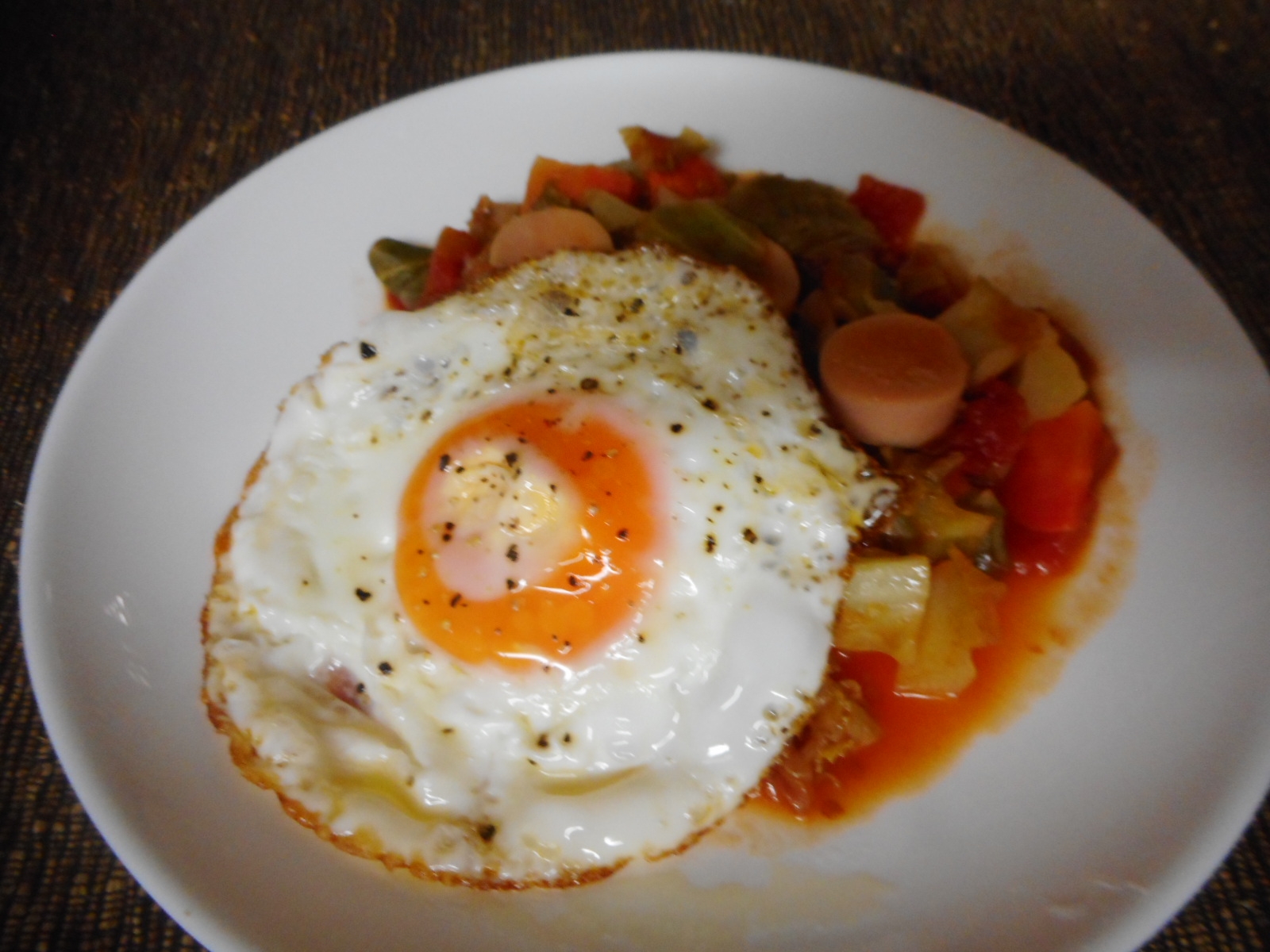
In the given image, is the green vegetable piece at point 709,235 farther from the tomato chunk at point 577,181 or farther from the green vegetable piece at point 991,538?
the green vegetable piece at point 991,538

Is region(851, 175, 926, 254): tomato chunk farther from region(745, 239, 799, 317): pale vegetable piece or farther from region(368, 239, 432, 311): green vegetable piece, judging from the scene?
region(368, 239, 432, 311): green vegetable piece

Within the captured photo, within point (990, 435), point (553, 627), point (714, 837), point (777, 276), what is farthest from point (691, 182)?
point (714, 837)

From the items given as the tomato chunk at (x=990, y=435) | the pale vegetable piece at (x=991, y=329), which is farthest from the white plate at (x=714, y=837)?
the tomato chunk at (x=990, y=435)

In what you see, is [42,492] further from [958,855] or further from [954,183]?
[954,183]

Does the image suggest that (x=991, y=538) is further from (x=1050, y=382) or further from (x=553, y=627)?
(x=553, y=627)

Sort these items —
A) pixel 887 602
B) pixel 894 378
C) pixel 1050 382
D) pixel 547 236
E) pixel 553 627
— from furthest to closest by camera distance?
pixel 547 236 → pixel 1050 382 → pixel 894 378 → pixel 887 602 → pixel 553 627

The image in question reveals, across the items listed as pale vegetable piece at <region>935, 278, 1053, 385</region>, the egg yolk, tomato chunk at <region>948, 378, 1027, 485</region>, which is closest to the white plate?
pale vegetable piece at <region>935, 278, 1053, 385</region>

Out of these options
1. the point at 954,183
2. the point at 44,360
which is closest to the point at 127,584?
the point at 44,360

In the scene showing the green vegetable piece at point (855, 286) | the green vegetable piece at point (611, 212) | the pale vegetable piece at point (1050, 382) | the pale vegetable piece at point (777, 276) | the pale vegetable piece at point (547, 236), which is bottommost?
the pale vegetable piece at point (547, 236)
